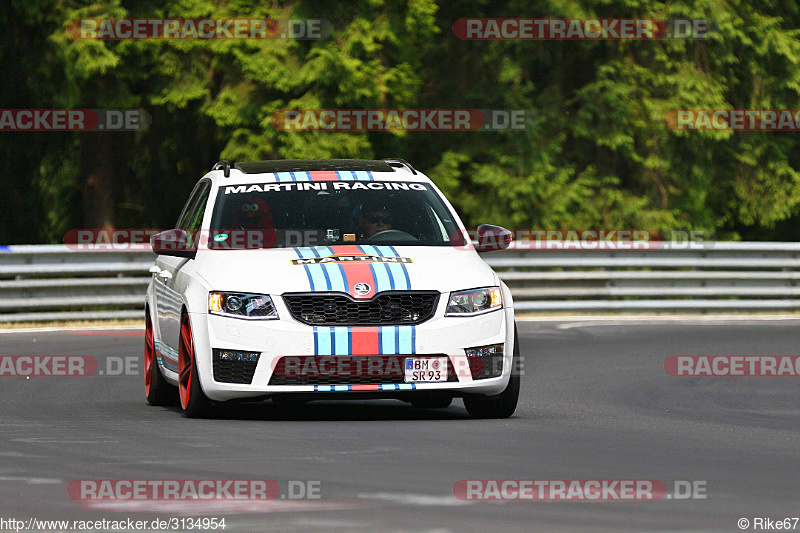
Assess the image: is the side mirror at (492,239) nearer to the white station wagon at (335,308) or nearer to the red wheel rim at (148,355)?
the white station wagon at (335,308)

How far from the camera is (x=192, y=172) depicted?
3278 centimetres

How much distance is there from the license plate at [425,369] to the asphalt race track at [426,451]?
11.1 inches

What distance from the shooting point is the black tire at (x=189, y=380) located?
35.3 ft

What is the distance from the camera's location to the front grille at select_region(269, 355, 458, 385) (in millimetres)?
10391

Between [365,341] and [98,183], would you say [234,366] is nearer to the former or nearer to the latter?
[365,341]

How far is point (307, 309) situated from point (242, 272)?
50 centimetres

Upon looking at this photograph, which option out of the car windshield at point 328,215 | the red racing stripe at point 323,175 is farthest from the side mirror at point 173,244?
the red racing stripe at point 323,175

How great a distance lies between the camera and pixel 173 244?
11.4 metres

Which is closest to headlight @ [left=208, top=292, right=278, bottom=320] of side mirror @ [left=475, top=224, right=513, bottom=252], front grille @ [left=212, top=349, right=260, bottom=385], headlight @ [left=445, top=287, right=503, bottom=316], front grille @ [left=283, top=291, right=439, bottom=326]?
front grille @ [left=283, top=291, right=439, bottom=326]

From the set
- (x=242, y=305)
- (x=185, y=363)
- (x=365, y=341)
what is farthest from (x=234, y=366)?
(x=365, y=341)

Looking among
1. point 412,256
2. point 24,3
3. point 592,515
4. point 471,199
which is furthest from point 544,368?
point 471,199

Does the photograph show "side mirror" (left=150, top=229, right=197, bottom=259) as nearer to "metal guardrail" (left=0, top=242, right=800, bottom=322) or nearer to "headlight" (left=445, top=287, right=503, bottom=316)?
"headlight" (left=445, top=287, right=503, bottom=316)

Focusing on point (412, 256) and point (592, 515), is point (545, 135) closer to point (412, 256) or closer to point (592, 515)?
point (412, 256)

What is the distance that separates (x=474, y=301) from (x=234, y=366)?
1.49m
